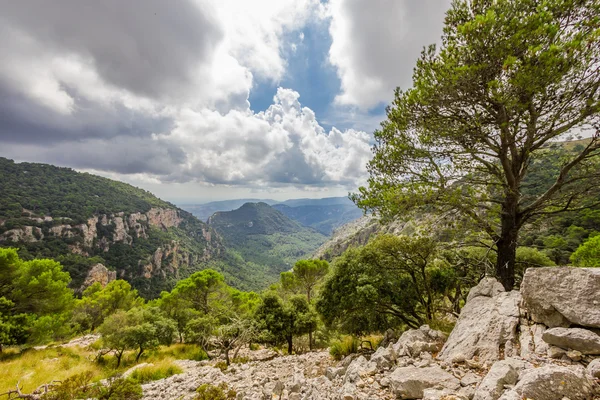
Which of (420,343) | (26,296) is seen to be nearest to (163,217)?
(26,296)

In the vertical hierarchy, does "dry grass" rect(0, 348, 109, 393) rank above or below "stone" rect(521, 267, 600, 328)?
below

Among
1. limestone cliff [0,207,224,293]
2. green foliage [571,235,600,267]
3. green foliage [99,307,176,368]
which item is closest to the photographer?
green foliage [99,307,176,368]

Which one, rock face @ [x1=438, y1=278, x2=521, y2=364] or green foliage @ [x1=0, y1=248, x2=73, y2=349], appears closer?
rock face @ [x1=438, y1=278, x2=521, y2=364]

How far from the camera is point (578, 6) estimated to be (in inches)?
237

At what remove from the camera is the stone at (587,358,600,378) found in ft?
10.1

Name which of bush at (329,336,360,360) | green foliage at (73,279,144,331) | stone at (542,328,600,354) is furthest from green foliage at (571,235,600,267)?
green foliage at (73,279,144,331)

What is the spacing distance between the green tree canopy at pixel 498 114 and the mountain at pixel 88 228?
9779 cm

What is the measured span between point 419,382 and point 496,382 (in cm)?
122

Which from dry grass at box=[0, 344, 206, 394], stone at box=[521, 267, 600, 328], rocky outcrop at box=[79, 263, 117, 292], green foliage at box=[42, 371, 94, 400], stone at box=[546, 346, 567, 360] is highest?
stone at box=[521, 267, 600, 328]

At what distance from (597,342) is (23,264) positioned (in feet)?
95.3

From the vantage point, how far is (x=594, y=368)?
10.4 feet

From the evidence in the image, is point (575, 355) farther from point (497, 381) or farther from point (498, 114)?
point (498, 114)

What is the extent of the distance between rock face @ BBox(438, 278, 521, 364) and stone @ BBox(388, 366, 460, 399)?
820mm

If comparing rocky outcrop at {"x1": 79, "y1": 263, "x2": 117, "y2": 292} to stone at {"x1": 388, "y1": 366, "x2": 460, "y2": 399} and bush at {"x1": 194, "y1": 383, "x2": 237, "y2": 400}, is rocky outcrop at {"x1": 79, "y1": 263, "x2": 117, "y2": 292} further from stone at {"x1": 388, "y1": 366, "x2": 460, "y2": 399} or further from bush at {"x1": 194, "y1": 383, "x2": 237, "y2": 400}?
stone at {"x1": 388, "y1": 366, "x2": 460, "y2": 399}
